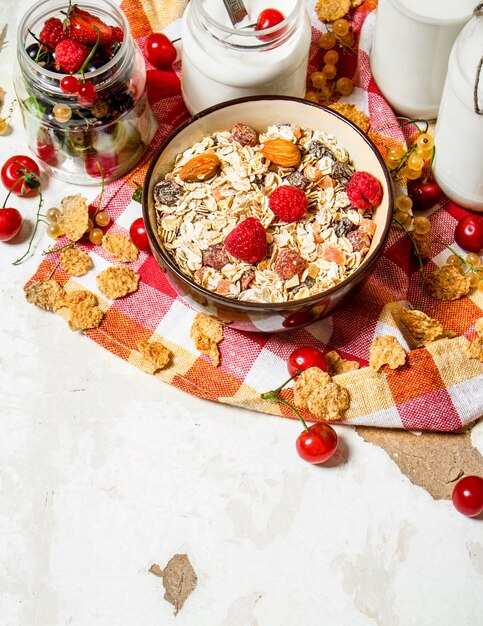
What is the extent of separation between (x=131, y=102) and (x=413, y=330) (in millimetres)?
561

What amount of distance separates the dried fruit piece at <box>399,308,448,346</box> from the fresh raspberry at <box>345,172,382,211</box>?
0.17m

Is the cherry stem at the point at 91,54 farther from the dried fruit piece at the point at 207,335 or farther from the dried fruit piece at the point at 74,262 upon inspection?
the dried fruit piece at the point at 207,335

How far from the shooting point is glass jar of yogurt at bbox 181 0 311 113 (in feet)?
4.15

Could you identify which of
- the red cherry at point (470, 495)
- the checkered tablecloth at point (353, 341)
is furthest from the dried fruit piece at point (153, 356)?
the red cherry at point (470, 495)

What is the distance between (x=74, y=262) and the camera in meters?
1.32

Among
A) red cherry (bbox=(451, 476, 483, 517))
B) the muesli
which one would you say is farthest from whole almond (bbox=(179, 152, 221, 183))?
red cherry (bbox=(451, 476, 483, 517))

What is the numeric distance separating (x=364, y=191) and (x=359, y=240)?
7cm

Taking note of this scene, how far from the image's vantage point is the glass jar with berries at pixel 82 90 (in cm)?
126

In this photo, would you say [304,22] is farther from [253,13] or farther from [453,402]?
[453,402]

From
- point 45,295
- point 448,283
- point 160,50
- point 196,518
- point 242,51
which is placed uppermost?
point 242,51

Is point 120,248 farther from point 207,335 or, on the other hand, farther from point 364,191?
point 364,191

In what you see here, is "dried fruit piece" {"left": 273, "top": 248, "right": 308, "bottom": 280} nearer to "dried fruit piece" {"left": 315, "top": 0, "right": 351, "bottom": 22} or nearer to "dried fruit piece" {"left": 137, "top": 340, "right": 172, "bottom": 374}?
"dried fruit piece" {"left": 137, "top": 340, "right": 172, "bottom": 374}

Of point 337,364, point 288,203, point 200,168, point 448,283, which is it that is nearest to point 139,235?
point 200,168

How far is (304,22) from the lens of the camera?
1304mm
